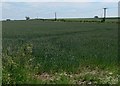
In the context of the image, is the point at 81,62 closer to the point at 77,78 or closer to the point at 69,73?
the point at 69,73

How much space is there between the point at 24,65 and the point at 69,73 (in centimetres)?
180

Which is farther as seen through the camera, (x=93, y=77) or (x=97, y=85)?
(x=93, y=77)

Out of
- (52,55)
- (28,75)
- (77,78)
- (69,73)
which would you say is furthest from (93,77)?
(52,55)

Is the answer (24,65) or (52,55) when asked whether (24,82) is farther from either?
(52,55)

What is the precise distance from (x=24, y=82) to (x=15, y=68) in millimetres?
666

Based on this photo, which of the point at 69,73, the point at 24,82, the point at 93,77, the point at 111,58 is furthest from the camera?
the point at 111,58

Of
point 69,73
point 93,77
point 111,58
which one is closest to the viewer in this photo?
point 93,77

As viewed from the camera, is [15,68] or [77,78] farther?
[77,78]

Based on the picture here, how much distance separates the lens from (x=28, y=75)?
933cm

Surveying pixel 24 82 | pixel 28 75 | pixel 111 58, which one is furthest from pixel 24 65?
pixel 111 58

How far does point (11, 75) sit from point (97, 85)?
8.11ft

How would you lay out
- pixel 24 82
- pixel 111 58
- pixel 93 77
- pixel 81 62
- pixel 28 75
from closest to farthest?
1. pixel 24 82
2. pixel 28 75
3. pixel 93 77
4. pixel 81 62
5. pixel 111 58

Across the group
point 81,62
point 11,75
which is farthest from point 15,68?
point 81,62

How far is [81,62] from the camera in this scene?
12.8m
